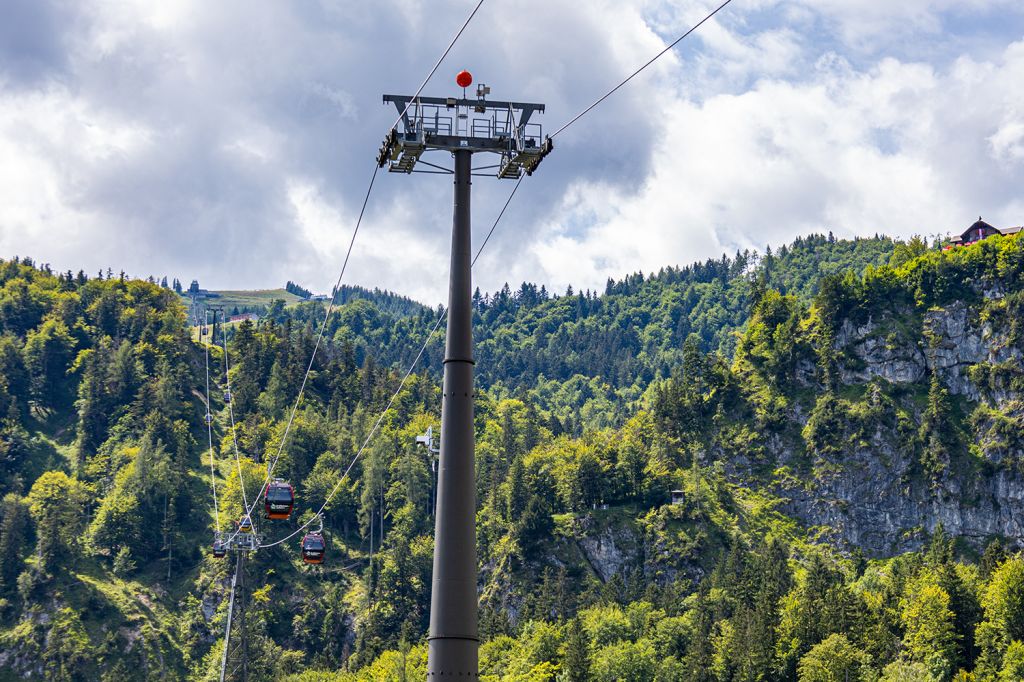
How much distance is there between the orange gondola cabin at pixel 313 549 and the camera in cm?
10681

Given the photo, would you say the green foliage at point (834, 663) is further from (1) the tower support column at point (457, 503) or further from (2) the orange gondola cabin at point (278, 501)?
(1) the tower support column at point (457, 503)

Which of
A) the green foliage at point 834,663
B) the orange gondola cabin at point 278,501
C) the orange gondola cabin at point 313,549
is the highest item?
the orange gondola cabin at point 278,501

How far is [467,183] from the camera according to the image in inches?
1660

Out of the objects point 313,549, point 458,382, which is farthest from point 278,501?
point 458,382

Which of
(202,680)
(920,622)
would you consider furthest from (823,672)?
(202,680)

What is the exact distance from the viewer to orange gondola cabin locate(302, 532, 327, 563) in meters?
107

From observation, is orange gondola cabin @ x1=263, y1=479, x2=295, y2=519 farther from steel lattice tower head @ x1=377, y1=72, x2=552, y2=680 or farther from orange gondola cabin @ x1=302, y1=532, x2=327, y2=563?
steel lattice tower head @ x1=377, y1=72, x2=552, y2=680

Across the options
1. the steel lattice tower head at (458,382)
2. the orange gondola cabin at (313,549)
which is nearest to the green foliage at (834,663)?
the orange gondola cabin at (313,549)

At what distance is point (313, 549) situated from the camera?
10831 cm

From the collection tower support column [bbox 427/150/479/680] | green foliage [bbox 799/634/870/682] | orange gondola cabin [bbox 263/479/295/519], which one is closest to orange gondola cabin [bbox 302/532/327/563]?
orange gondola cabin [bbox 263/479/295/519]

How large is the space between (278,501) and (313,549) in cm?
709

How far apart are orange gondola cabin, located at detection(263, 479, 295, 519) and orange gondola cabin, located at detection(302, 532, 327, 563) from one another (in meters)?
4.78

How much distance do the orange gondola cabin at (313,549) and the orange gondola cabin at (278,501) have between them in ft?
15.7

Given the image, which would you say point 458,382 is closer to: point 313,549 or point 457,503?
point 457,503
